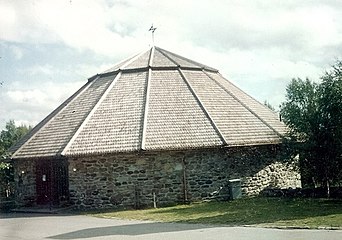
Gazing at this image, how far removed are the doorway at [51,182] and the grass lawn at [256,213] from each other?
432 cm

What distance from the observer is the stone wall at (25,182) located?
80.8 ft

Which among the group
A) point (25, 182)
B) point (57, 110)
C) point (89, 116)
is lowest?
point (25, 182)

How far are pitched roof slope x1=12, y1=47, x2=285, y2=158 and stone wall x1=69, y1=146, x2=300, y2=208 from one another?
0.67 metres

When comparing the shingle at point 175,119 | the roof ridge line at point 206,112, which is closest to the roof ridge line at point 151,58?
the shingle at point 175,119

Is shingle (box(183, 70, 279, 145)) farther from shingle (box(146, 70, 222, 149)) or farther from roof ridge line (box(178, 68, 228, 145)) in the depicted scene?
shingle (box(146, 70, 222, 149))

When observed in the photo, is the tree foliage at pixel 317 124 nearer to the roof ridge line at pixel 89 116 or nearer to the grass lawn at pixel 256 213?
the grass lawn at pixel 256 213

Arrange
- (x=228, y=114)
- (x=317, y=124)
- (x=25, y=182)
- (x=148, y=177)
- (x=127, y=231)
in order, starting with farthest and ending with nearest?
1. (x=228, y=114)
2. (x=25, y=182)
3. (x=148, y=177)
4. (x=317, y=124)
5. (x=127, y=231)

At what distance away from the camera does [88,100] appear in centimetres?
2752

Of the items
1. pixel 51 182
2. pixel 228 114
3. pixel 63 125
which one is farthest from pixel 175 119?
pixel 51 182

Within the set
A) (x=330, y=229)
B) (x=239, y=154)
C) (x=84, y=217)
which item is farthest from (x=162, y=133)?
(x=330, y=229)

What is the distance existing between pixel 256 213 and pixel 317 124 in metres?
5.42

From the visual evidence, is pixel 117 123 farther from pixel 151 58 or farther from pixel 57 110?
pixel 151 58

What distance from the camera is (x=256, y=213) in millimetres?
16328

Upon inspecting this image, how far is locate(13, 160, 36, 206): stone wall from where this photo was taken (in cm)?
2464
